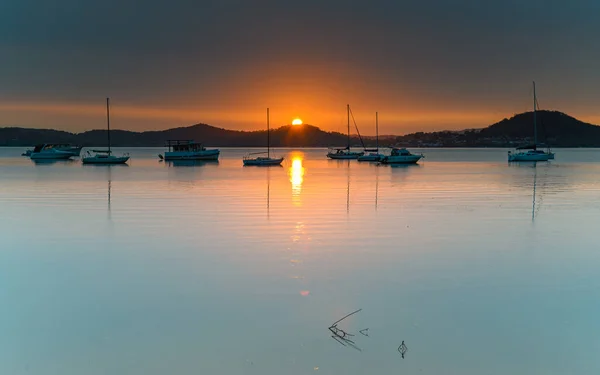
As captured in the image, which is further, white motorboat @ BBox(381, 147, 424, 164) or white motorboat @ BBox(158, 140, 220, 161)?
white motorboat @ BBox(158, 140, 220, 161)

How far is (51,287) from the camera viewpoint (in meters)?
10.6

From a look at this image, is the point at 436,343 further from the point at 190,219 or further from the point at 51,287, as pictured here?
the point at 190,219

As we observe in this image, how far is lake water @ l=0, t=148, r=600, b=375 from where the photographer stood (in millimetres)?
7168

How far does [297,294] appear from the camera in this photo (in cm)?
988

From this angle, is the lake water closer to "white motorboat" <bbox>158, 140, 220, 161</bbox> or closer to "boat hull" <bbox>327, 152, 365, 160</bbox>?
"white motorboat" <bbox>158, 140, 220, 161</bbox>

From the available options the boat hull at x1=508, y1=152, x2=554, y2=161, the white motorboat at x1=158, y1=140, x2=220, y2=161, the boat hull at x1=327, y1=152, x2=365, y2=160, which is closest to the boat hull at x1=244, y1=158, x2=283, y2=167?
the white motorboat at x1=158, y1=140, x2=220, y2=161

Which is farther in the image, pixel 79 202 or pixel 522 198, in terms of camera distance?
pixel 522 198

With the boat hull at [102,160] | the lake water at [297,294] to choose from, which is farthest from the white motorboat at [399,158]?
the lake water at [297,294]

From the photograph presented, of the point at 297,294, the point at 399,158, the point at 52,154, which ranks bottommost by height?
the point at 297,294

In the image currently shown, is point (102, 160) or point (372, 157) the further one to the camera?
point (372, 157)

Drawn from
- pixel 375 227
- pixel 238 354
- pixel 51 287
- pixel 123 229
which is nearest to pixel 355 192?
pixel 375 227

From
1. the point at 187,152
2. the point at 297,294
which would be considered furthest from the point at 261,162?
the point at 297,294

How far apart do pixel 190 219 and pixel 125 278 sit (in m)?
8.89

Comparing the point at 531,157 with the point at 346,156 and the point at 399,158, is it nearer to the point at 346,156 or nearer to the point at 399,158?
the point at 399,158
